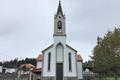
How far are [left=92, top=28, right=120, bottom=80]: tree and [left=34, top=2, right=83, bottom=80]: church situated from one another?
8887mm

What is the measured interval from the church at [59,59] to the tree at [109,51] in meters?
8.89

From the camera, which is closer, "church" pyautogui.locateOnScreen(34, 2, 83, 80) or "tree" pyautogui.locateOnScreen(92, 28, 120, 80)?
"tree" pyautogui.locateOnScreen(92, 28, 120, 80)

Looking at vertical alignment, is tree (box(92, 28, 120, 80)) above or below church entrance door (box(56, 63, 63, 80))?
above

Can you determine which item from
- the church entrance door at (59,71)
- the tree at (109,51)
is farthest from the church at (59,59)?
the tree at (109,51)

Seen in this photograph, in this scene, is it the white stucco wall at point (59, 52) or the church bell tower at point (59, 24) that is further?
the church bell tower at point (59, 24)

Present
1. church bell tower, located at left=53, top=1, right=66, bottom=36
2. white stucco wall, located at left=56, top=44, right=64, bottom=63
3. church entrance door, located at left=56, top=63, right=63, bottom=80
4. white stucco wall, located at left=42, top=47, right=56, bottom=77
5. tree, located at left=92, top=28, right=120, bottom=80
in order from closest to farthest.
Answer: tree, located at left=92, top=28, right=120, bottom=80 < white stucco wall, located at left=42, top=47, right=56, bottom=77 < church entrance door, located at left=56, top=63, right=63, bottom=80 < white stucco wall, located at left=56, top=44, right=64, bottom=63 < church bell tower, located at left=53, top=1, right=66, bottom=36

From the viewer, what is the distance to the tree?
3397 centimetres

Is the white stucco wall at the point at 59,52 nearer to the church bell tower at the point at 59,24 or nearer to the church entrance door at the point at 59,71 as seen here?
the church entrance door at the point at 59,71

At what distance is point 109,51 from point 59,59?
13363mm

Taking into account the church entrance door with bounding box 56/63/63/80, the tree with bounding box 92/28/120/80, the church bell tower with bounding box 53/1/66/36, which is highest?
the church bell tower with bounding box 53/1/66/36

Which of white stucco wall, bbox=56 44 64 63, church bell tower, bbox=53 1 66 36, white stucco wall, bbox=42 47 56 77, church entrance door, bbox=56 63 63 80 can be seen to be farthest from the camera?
church bell tower, bbox=53 1 66 36

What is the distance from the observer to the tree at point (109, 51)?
3397cm

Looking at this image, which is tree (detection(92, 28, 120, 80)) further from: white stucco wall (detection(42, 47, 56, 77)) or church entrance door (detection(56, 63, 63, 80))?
white stucco wall (detection(42, 47, 56, 77))

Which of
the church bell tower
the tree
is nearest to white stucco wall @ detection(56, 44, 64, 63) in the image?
the church bell tower
